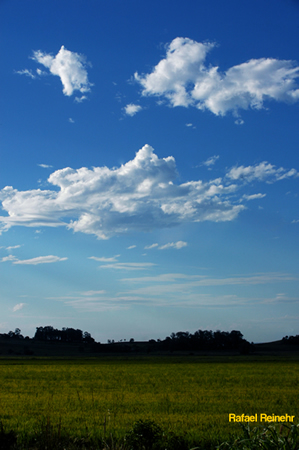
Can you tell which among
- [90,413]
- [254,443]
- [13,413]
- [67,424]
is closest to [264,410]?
[90,413]

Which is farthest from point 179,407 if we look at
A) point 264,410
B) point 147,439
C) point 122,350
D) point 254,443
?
point 122,350

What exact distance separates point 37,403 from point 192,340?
6905 inches

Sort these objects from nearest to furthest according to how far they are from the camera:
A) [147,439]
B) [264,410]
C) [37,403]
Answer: [147,439], [264,410], [37,403]

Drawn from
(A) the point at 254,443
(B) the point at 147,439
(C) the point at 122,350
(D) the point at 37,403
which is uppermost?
(A) the point at 254,443

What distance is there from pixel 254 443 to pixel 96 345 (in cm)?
18711

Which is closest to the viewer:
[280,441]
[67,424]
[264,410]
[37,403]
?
[280,441]

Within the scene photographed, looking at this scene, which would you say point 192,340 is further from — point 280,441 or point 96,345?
point 280,441

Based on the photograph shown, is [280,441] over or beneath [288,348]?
over

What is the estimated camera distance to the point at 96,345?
184 meters

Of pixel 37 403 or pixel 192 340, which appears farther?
pixel 192 340

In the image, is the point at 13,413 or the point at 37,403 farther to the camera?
the point at 37,403

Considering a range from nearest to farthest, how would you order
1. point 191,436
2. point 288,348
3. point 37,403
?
point 191,436
point 37,403
point 288,348

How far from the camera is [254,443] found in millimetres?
7242

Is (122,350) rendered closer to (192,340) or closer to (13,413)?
(192,340)
